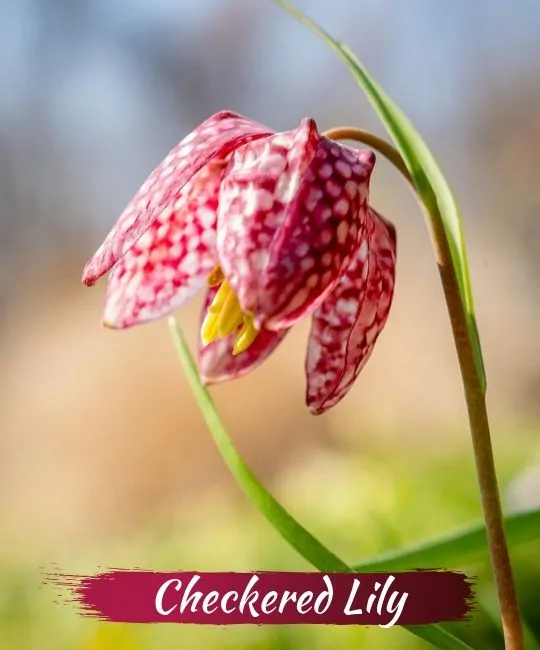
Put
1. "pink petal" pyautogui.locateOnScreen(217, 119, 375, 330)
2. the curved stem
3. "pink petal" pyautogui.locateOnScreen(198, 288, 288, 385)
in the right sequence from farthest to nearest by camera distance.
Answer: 1. "pink petal" pyautogui.locateOnScreen(198, 288, 288, 385)
2. the curved stem
3. "pink petal" pyautogui.locateOnScreen(217, 119, 375, 330)

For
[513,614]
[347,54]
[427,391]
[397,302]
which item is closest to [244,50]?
[347,54]

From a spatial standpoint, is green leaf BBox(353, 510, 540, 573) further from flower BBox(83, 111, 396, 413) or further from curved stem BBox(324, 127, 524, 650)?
flower BBox(83, 111, 396, 413)

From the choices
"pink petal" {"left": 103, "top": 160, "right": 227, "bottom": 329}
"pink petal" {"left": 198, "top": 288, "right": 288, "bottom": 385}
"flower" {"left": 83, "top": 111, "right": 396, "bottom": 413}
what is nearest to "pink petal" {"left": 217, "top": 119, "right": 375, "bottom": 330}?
"flower" {"left": 83, "top": 111, "right": 396, "bottom": 413}

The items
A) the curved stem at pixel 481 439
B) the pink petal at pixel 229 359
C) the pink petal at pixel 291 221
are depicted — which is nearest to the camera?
the pink petal at pixel 291 221

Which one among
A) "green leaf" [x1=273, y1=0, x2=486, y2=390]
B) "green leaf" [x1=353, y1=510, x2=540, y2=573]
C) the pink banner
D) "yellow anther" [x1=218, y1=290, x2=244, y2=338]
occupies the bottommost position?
the pink banner

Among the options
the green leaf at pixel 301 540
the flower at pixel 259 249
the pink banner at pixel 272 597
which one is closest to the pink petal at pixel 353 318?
the flower at pixel 259 249

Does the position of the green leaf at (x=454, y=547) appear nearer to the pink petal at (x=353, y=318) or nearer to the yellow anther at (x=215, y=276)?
the pink petal at (x=353, y=318)

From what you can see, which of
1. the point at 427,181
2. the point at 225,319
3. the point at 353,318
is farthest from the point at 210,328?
the point at 427,181
